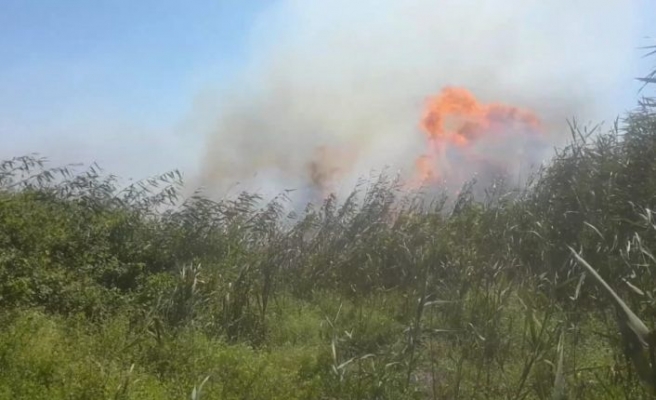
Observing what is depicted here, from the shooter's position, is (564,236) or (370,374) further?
(564,236)

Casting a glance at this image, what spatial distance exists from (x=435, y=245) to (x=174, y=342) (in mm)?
2913

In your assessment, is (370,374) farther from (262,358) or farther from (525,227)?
(525,227)

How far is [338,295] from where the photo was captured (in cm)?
738

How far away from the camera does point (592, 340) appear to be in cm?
564

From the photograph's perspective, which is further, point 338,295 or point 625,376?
point 338,295

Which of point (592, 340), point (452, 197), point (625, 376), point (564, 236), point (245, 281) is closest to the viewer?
point (625, 376)

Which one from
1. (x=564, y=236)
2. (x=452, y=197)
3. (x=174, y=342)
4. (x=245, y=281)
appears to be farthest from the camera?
(x=452, y=197)

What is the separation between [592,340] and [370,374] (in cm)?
223

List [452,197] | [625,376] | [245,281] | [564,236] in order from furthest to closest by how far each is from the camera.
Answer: [452,197] < [564,236] < [245,281] < [625,376]

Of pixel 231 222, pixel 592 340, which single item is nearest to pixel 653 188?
pixel 592 340

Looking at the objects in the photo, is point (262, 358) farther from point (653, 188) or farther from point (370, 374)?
point (653, 188)

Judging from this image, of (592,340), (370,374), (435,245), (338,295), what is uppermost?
(435,245)

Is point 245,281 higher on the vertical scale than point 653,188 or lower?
lower

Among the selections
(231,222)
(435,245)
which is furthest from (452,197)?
(231,222)
